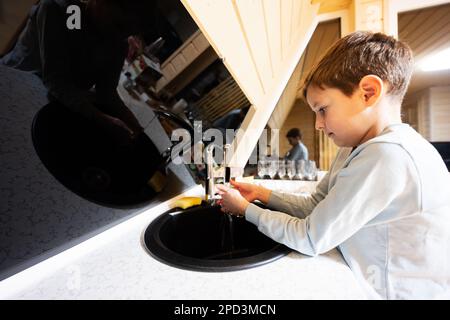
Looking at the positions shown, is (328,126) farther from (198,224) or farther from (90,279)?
(90,279)

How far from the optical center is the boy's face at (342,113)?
1.81 ft

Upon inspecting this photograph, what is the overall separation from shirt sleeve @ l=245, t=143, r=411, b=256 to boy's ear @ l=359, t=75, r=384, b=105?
153mm

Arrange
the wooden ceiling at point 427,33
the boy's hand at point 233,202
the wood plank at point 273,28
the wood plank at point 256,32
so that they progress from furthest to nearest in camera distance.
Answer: the wooden ceiling at point 427,33 → the wood plank at point 273,28 → the wood plank at point 256,32 → the boy's hand at point 233,202

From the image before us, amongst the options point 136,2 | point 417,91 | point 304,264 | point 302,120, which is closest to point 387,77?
point 304,264

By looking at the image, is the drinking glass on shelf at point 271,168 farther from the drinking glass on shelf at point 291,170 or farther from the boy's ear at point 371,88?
the boy's ear at point 371,88

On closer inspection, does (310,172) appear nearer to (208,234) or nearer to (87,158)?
(208,234)

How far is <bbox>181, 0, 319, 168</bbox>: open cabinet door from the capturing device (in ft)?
2.55

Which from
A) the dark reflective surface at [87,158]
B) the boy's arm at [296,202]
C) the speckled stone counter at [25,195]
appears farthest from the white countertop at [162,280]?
the boy's arm at [296,202]

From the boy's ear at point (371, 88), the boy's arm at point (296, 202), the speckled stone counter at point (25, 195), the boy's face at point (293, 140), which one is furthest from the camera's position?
the boy's face at point (293, 140)

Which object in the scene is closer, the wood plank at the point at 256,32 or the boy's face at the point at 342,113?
the boy's face at the point at 342,113

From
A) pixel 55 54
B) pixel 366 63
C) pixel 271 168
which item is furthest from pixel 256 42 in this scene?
pixel 55 54

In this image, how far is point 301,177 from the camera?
1541mm

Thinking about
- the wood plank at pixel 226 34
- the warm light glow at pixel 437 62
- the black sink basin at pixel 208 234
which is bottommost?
the black sink basin at pixel 208 234

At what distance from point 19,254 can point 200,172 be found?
2.52 ft
